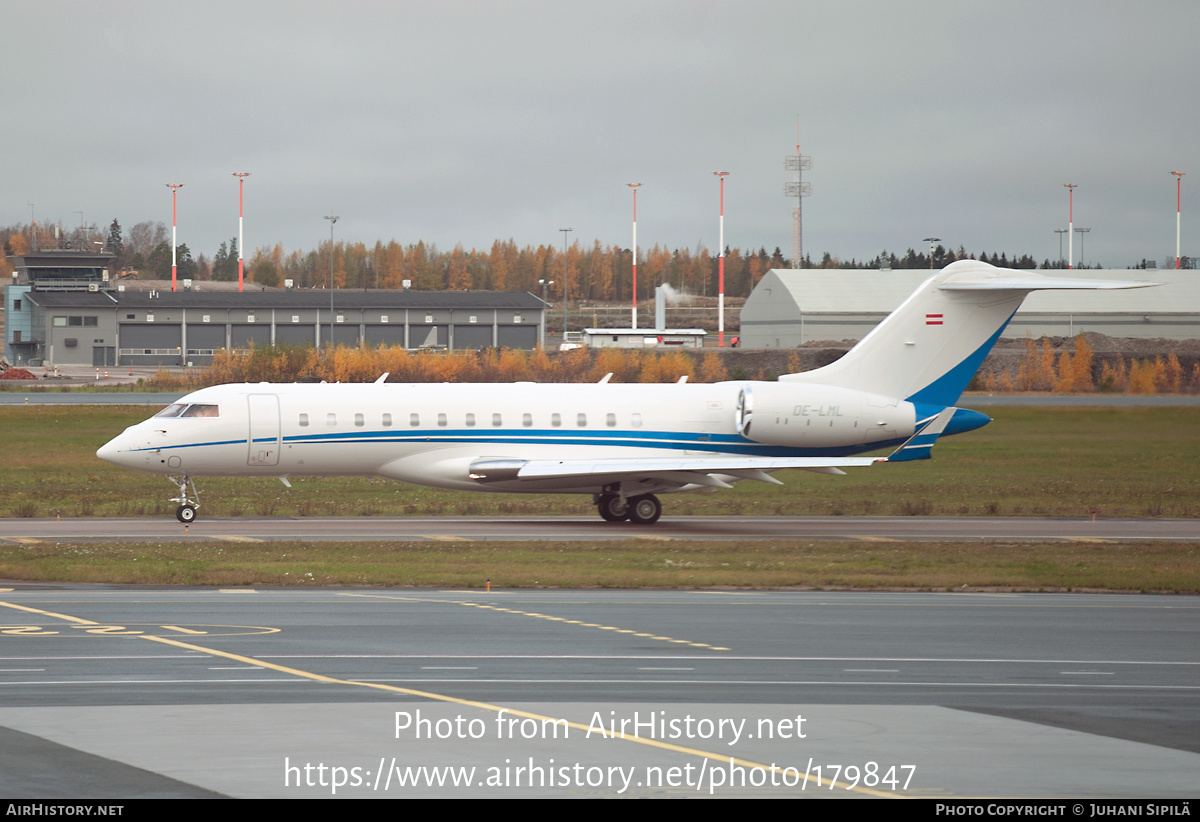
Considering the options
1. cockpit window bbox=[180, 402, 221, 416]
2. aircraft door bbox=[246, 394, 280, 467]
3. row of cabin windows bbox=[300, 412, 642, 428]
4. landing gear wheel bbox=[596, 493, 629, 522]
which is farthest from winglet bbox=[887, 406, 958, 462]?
cockpit window bbox=[180, 402, 221, 416]

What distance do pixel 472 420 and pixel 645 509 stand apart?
5258mm

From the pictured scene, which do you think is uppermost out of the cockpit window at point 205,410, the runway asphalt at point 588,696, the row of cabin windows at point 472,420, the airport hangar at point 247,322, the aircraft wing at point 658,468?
the airport hangar at point 247,322

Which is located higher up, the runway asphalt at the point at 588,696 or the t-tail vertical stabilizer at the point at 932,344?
the t-tail vertical stabilizer at the point at 932,344

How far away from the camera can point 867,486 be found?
46906mm

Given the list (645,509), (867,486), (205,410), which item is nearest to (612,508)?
(645,509)

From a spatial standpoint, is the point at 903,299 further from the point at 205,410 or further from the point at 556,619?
the point at 556,619

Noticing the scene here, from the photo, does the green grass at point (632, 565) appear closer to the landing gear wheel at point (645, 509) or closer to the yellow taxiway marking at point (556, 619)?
the yellow taxiway marking at point (556, 619)

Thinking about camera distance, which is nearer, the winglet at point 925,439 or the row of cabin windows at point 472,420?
the row of cabin windows at point 472,420

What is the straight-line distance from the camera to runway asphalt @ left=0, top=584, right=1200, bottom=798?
36.9 feet

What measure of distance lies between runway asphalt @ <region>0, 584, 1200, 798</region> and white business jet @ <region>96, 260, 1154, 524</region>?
11.4 m

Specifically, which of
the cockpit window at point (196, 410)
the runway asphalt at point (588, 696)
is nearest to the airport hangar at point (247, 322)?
the cockpit window at point (196, 410)

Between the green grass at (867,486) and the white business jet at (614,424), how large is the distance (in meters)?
3.69

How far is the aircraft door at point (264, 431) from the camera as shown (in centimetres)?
3422

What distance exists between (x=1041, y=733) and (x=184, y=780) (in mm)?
8130
